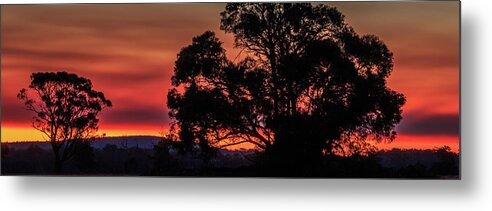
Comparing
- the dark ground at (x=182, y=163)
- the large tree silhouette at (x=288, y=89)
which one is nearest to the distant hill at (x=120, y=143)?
the dark ground at (x=182, y=163)

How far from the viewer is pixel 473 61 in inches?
250

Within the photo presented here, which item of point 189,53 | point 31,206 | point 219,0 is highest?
point 219,0

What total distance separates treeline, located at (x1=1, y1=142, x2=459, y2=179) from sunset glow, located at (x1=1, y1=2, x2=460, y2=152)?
0.39ft

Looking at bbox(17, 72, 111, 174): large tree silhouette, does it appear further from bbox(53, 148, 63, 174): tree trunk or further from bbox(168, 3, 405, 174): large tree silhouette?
bbox(168, 3, 405, 174): large tree silhouette

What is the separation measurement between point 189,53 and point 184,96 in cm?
31

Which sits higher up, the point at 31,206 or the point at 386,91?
the point at 386,91

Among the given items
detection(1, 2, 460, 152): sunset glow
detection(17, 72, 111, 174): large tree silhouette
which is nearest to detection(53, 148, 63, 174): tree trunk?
detection(17, 72, 111, 174): large tree silhouette

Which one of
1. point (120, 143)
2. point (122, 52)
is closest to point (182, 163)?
point (120, 143)

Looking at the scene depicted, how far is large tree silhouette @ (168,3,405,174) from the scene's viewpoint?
20.8 feet

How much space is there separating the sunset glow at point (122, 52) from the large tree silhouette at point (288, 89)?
0.24 feet

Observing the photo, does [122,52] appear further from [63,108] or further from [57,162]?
[57,162]

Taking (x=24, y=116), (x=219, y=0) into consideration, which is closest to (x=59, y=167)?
(x=24, y=116)

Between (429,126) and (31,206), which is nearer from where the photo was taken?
(429,126)

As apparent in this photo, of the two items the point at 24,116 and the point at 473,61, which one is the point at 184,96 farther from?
the point at 473,61
